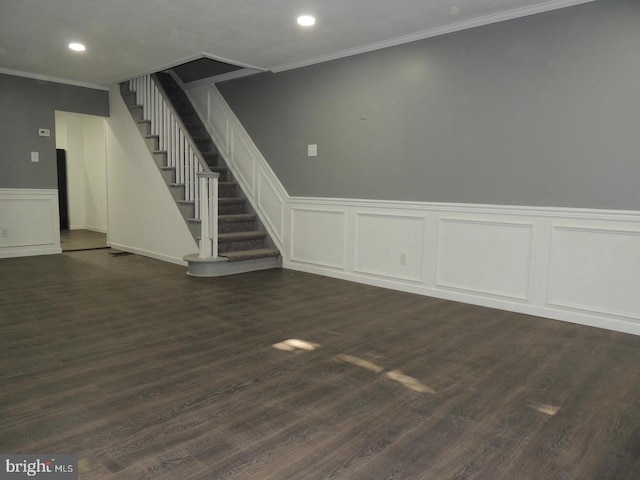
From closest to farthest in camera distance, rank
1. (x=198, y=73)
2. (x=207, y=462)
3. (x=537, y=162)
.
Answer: (x=207, y=462)
(x=537, y=162)
(x=198, y=73)

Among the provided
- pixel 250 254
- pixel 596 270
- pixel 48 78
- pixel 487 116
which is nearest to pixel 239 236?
pixel 250 254

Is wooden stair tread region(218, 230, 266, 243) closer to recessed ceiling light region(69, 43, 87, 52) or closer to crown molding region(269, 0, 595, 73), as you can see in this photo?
crown molding region(269, 0, 595, 73)

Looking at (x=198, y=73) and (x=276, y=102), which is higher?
(x=198, y=73)

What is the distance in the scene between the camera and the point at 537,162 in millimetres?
3627

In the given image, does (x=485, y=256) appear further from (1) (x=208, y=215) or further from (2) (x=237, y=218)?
(2) (x=237, y=218)

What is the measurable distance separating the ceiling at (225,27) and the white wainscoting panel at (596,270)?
1.70 m

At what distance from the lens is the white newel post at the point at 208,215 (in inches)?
195

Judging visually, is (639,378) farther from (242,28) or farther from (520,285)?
(242,28)

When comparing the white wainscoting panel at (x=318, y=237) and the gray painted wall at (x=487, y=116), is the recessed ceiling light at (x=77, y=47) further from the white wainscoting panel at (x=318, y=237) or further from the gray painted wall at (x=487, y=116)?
the white wainscoting panel at (x=318, y=237)

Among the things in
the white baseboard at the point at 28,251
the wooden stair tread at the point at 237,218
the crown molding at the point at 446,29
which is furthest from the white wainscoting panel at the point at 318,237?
the white baseboard at the point at 28,251

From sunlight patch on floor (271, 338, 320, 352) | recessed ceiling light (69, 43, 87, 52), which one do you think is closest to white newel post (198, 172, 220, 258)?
recessed ceiling light (69, 43, 87, 52)

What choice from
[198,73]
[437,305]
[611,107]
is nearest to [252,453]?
[437,305]

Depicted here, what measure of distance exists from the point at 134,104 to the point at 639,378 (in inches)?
252

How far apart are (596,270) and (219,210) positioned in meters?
4.11
